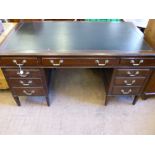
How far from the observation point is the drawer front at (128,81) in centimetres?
137

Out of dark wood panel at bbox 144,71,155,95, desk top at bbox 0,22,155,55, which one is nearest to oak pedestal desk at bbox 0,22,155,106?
desk top at bbox 0,22,155,55

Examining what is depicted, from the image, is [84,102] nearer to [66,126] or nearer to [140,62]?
[66,126]

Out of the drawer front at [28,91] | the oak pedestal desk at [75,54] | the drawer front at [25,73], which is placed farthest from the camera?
the drawer front at [28,91]

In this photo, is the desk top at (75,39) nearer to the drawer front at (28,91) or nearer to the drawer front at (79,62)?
the drawer front at (79,62)

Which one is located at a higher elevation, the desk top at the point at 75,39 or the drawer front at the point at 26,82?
the desk top at the point at 75,39

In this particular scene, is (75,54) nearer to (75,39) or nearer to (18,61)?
(75,39)

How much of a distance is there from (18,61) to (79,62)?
19.8 inches

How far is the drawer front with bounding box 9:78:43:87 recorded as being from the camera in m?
1.36

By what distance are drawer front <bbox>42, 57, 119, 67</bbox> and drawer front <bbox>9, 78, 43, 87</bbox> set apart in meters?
0.25

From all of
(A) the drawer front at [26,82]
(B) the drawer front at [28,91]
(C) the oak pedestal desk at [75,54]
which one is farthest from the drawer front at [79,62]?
(B) the drawer front at [28,91]

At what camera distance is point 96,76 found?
6.91 ft

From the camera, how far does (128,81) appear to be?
139cm
